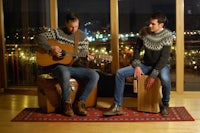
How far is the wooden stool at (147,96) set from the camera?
3574 millimetres

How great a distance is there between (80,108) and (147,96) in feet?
2.48

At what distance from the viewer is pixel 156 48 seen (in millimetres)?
3562

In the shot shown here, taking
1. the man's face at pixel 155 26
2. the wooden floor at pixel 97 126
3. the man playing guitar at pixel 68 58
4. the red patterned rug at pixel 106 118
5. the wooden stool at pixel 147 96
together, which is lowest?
the wooden floor at pixel 97 126

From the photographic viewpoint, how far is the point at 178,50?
14.2ft

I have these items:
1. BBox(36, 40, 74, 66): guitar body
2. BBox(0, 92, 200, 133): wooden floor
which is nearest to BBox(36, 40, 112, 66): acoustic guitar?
BBox(36, 40, 74, 66): guitar body

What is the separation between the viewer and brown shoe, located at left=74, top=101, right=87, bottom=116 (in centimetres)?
360

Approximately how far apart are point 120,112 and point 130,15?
1553 mm

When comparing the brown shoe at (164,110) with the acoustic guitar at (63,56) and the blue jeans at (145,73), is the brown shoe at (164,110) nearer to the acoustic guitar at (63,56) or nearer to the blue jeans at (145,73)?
the blue jeans at (145,73)

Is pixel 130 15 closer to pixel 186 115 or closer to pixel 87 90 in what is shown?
pixel 87 90

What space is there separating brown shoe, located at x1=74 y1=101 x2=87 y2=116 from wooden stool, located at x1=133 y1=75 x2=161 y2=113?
62 cm

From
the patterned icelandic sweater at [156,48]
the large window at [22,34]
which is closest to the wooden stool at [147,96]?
the patterned icelandic sweater at [156,48]

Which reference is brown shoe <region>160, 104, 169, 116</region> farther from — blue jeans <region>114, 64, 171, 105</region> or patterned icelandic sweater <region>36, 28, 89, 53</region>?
patterned icelandic sweater <region>36, 28, 89, 53</region>

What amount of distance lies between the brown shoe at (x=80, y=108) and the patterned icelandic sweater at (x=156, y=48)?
0.73m

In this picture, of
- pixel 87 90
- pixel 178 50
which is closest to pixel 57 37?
pixel 87 90
